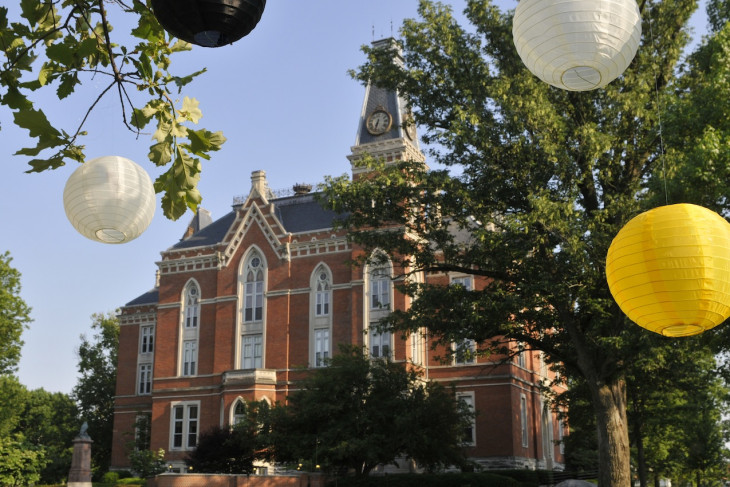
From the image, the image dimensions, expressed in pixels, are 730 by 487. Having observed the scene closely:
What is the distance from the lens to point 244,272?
134ft

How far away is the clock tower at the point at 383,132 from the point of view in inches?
1547

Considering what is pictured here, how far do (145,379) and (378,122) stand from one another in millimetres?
20095

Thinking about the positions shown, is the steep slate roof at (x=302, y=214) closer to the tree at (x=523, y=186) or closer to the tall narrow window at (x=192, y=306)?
the tall narrow window at (x=192, y=306)

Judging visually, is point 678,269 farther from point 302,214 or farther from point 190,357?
point 190,357

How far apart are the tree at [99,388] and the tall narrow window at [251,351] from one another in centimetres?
1581

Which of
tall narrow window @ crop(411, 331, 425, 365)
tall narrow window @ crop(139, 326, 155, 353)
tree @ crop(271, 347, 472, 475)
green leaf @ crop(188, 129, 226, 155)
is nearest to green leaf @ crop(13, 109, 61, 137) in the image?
green leaf @ crop(188, 129, 226, 155)

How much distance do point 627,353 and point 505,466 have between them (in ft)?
62.2

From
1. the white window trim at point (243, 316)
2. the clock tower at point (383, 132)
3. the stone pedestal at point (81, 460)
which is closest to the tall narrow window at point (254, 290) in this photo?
the white window trim at point (243, 316)

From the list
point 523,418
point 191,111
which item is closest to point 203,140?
point 191,111

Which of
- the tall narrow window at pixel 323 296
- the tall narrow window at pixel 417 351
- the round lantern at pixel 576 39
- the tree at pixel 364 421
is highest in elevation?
the tall narrow window at pixel 323 296

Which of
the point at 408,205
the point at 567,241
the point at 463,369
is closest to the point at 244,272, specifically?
the point at 463,369

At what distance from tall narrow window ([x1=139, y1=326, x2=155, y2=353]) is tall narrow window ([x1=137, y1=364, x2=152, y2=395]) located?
1.02 m

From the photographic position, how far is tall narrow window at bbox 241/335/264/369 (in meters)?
39.6

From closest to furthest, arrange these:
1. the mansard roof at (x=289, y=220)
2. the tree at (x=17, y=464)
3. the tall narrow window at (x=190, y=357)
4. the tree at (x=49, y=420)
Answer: the tree at (x=17, y=464) < the tall narrow window at (x=190, y=357) < the mansard roof at (x=289, y=220) < the tree at (x=49, y=420)
